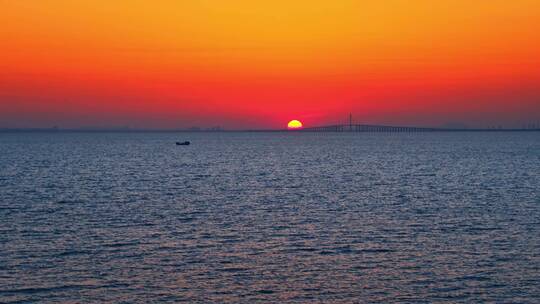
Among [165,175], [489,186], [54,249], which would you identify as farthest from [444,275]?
[165,175]

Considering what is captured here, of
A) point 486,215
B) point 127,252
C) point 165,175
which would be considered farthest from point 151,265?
point 165,175

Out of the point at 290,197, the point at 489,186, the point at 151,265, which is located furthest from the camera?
the point at 489,186

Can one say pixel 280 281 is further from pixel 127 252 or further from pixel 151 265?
pixel 127 252

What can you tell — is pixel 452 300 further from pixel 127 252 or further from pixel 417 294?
pixel 127 252

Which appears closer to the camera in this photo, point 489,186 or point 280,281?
point 280,281

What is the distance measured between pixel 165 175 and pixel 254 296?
8247 cm

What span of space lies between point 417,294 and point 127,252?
18.2 metres

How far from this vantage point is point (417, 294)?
33.0 metres

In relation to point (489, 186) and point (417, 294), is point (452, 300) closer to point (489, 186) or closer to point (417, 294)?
point (417, 294)

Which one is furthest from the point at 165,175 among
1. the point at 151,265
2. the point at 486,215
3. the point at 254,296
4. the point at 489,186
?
the point at 254,296

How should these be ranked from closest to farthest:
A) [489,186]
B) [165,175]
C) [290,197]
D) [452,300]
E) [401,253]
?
[452,300] < [401,253] < [290,197] < [489,186] < [165,175]

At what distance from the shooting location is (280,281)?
35.3 m

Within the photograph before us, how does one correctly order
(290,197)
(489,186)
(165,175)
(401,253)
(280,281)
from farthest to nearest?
1. (165,175)
2. (489,186)
3. (290,197)
4. (401,253)
5. (280,281)

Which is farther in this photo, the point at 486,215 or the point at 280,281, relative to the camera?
the point at 486,215
